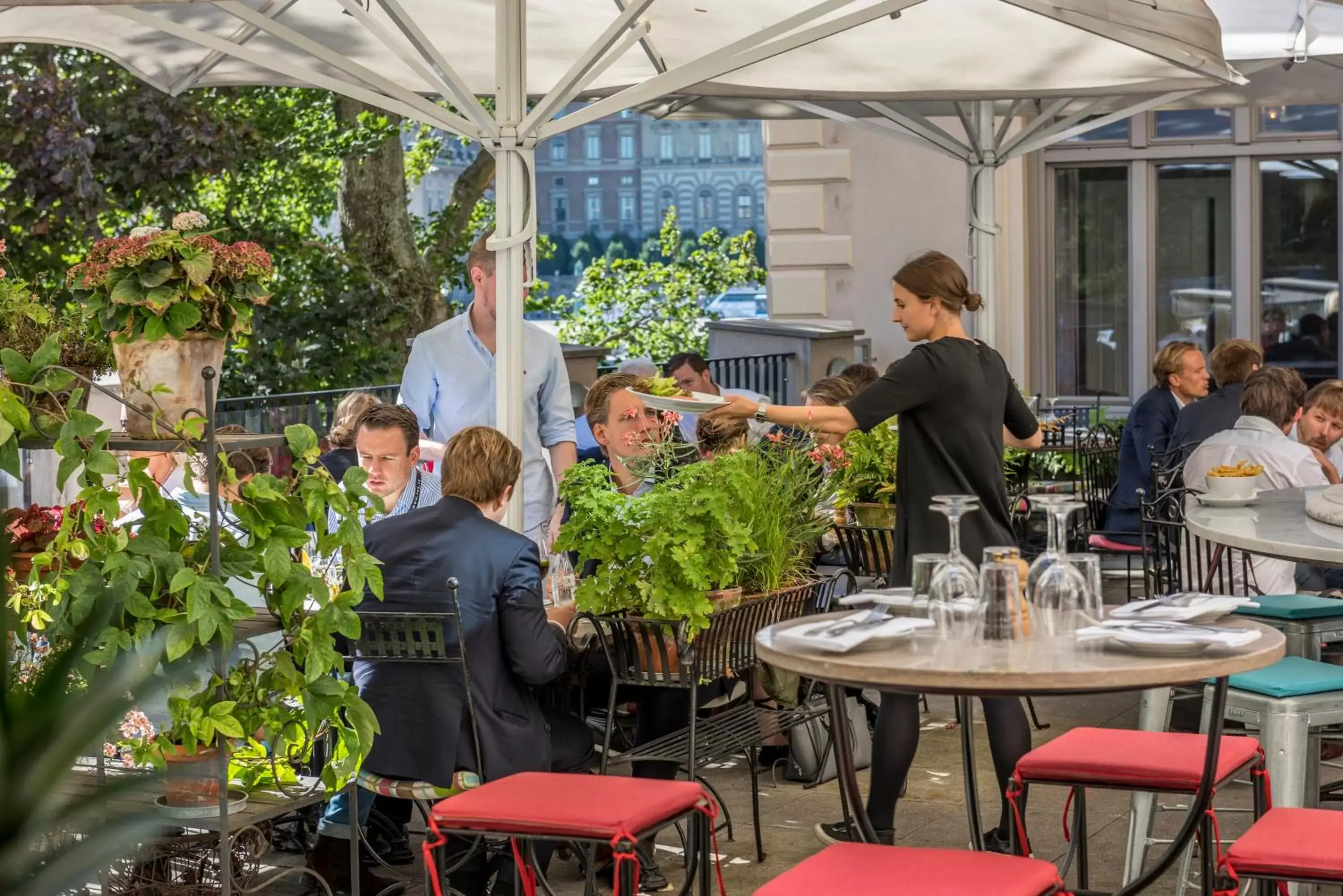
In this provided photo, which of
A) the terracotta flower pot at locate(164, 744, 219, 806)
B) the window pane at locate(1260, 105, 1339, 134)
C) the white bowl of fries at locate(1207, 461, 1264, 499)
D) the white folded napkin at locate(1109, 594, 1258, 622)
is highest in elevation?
the window pane at locate(1260, 105, 1339, 134)

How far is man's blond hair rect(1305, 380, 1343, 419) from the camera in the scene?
22.4 feet

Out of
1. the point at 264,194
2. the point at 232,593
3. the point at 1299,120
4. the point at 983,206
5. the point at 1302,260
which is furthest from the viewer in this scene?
the point at 264,194

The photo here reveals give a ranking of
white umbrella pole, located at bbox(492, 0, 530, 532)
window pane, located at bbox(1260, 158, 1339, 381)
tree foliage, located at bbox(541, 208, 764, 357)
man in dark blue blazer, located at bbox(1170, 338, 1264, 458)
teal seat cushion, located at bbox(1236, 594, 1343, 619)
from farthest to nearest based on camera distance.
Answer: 1. tree foliage, located at bbox(541, 208, 764, 357)
2. window pane, located at bbox(1260, 158, 1339, 381)
3. man in dark blue blazer, located at bbox(1170, 338, 1264, 458)
4. white umbrella pole, located at bbox(492, 0, 530, 532)
5. teal seat cushion, located at bbox(1236, 594, 1343, 619)

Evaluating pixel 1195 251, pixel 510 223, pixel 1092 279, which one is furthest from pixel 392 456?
pixel 1195 251

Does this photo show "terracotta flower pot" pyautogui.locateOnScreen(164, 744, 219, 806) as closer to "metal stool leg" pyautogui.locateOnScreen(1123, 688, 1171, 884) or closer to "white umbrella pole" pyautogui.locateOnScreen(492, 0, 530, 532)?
"white umbrella pole" pyautogui.locateOnScreen(492, 0, 530, 532)

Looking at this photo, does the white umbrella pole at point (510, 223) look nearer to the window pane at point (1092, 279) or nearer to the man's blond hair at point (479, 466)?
the man's blond hair at point (479, 466)

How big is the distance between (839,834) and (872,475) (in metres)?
1.95

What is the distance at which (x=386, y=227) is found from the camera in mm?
16438

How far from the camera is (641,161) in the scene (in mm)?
41312

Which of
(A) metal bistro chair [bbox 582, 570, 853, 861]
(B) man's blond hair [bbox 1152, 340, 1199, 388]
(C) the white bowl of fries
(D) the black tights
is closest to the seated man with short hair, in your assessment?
(C) the white bowl of fries

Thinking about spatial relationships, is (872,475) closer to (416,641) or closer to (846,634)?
(416,641)

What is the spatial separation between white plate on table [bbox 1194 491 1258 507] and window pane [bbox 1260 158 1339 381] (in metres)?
8.97

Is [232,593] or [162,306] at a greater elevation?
[162,306]

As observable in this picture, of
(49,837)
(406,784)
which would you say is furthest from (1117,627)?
(49,837)
